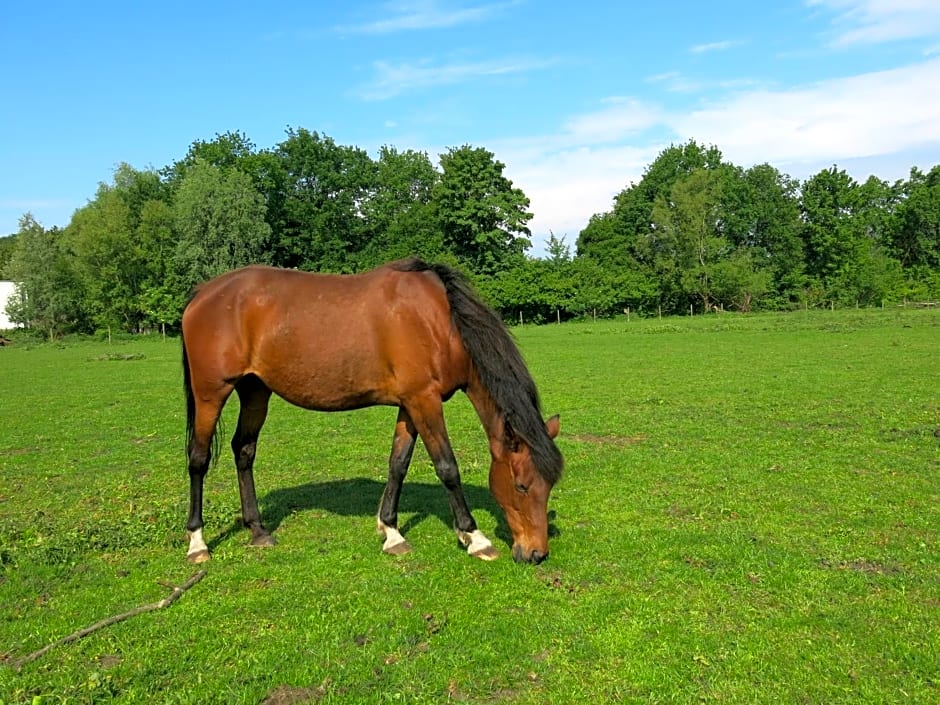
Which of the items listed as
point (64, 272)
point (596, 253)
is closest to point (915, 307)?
point (596, 253)

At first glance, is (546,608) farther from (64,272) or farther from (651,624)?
(64,272)

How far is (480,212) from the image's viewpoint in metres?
65.9

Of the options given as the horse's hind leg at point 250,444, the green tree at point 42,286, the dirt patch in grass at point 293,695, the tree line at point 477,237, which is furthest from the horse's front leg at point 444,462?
the green tree at point 42,286

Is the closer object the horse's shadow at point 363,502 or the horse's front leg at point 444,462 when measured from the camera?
the horse's front leg at point 444,462

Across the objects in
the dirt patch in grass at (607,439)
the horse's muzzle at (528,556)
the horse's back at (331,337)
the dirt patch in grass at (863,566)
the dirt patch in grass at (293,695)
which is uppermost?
the horse's back at (331,337)

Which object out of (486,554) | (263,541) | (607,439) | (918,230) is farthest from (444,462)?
(918,230)

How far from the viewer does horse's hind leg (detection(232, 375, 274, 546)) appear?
20.8 ft

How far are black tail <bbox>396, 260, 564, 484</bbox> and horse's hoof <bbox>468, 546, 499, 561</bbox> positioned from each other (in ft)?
2.75

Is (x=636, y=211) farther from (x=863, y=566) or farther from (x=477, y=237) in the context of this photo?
(x=863, y=566)

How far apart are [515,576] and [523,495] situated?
65 cm

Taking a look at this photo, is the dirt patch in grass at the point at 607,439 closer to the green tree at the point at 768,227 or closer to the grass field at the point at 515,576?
the grass field at the point at 515,576

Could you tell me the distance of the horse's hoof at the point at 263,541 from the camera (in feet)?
20.4

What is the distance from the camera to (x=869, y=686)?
11.6ft

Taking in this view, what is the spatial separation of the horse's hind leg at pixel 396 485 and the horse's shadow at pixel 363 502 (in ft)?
1.50
